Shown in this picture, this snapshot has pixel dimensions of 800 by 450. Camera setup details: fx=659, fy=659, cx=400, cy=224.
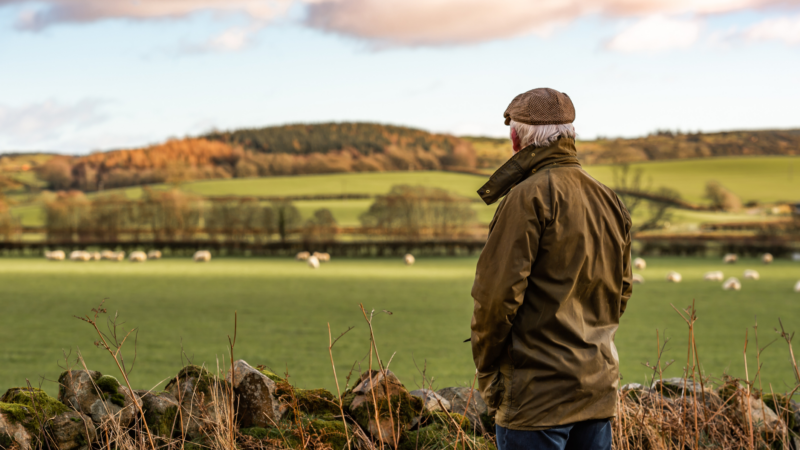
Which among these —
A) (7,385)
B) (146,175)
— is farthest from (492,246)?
(146,175)

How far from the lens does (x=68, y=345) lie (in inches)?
361

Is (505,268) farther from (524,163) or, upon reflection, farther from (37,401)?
(37,401)

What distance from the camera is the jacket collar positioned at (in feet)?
6.85

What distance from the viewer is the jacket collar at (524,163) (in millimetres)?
2088

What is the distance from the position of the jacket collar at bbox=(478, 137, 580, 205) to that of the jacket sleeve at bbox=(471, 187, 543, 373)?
10 centimetres

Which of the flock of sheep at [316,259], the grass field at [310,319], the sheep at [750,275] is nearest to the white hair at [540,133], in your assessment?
the grass field at [310,319]

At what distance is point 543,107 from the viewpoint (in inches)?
82.4

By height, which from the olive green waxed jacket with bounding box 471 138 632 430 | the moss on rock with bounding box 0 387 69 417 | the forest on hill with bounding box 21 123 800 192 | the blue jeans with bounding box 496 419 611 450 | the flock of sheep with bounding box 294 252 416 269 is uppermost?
the forest on hill with bounding box 21 123 800 192

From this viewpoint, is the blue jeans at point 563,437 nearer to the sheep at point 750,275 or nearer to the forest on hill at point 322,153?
the sheep at point 750,275

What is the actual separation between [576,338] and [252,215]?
145 feet

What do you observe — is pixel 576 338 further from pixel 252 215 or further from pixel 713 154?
pixel 713 154

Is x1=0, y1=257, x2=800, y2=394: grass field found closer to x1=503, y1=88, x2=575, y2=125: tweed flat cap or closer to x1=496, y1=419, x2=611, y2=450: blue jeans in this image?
x1=496, y1=419, x2=611, y2=450: blue jeans

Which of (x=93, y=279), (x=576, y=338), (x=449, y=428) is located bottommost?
(x=93, y=279)

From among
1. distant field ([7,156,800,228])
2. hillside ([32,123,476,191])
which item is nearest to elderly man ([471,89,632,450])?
distant field ([7,156,800,228])
